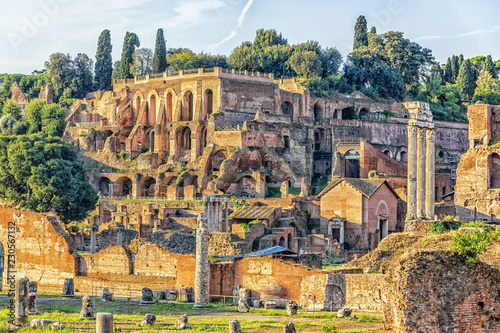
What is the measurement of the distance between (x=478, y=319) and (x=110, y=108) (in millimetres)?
72081

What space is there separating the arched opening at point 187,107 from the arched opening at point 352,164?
59.6 ft

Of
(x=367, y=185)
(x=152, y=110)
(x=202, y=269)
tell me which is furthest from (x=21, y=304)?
(x=152, y=110)

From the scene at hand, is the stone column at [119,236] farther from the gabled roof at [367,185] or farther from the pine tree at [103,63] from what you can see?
the pine tree at [103,63]

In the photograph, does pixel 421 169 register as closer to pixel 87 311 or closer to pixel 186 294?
pixel 186 294

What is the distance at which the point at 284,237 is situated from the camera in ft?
167

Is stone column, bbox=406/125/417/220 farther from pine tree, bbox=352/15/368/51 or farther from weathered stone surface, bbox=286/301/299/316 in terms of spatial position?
pine tree, bbox=352/15/368/51

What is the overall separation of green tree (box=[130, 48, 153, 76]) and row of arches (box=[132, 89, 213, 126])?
32.4 feet

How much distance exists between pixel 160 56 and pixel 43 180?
37.8 meters

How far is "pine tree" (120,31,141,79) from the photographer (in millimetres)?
94500

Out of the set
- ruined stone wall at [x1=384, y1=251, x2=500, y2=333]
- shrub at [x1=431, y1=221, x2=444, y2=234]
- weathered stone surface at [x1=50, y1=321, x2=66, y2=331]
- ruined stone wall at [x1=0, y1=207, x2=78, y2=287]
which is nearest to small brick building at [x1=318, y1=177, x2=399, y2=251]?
shrub at [x1=431, y1=221, x2=444, y2=234]

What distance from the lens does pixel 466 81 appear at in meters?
97.4

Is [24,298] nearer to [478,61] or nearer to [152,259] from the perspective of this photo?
[152,259]

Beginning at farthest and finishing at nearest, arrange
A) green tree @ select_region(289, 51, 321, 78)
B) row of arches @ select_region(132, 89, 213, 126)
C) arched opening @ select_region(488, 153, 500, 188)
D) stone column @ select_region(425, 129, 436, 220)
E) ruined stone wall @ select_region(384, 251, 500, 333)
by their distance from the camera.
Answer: green tree @ select_region(289, 51, 321, 78), row of arches @ select_region(132, 89, 213, 126), arched opening @ select_region(488, 153, 500, 188), stone column @ select_region(425, 129, 436, 220), ruined stone wall @ select_region(384, 251, 500, 333)

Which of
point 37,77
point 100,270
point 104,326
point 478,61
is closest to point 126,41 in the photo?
point 37,77
